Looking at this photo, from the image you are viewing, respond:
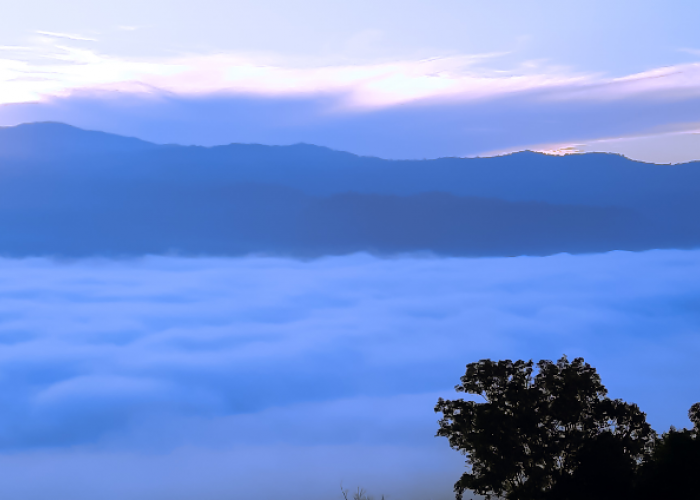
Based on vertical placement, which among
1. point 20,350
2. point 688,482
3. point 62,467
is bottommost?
point 688,482

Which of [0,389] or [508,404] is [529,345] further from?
[508,404]

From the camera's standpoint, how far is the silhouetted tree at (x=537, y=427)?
1591 cm

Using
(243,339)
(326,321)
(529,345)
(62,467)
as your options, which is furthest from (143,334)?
(529,345)

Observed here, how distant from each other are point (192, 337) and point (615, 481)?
6942 inches

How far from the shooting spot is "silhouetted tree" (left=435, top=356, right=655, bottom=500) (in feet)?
52.2

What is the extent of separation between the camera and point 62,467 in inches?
4926

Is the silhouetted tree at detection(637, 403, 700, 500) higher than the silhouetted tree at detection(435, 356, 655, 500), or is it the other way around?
the silhouetted tree at detection(435, 356, 655, 500)

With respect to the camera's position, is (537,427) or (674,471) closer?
(674,471)

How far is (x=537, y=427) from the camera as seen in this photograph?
1622 centimetres

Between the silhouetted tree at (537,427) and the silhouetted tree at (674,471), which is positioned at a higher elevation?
the silhouetted tree at (537,427)

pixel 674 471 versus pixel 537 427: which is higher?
pixel 537 427

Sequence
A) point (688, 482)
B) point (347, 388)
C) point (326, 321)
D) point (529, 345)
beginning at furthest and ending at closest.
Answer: point (326, 321) → point (529, 345) → point (347, 388) → point (688, 482)

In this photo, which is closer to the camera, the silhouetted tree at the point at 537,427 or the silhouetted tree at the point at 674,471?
the silhouetted tree at the point at 674,471

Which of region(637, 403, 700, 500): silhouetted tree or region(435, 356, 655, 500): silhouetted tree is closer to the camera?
region(637, 403, 700, 500): silhouetted tree
